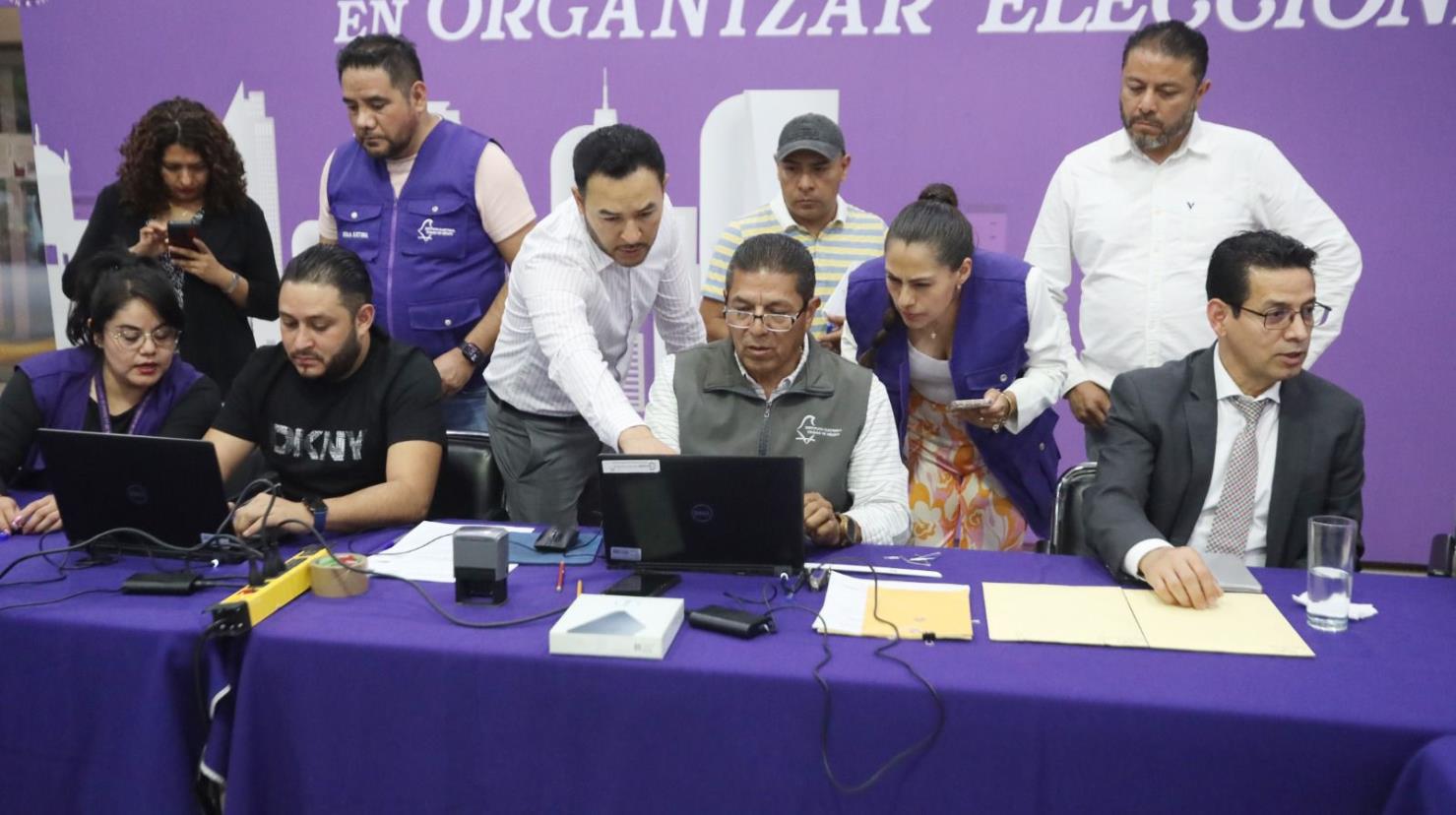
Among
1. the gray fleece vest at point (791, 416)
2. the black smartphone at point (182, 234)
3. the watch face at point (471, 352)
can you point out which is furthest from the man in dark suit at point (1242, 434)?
the black smartphone at point (182, 234)

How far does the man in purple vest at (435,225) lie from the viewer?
2982mm

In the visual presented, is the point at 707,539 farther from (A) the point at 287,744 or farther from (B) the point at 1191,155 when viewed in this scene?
(B) the point at 1191,155

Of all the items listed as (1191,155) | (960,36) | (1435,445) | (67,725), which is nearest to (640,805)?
(67,725)

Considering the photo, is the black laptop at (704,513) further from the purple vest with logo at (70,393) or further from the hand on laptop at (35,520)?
the purple vest with logo at (70,393)

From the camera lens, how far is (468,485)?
2475 millimetres

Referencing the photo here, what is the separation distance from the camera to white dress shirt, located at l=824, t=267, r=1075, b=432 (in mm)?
2506

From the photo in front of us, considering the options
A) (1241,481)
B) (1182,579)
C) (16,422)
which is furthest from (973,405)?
(16,422)

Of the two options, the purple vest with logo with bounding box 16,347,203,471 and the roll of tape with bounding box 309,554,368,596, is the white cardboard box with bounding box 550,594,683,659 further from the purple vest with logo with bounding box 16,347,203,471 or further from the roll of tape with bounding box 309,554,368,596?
the purple vest with logo with bounding box 16,347,203,471

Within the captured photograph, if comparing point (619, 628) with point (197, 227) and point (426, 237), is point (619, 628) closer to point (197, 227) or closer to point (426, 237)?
point (426, 237)

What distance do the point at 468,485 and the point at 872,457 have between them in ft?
3.01

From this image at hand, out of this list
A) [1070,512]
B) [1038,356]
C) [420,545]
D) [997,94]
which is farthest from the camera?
[997,94]

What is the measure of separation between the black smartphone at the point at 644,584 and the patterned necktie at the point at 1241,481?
1050 mm

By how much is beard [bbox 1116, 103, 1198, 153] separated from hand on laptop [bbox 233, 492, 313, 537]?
2.22 m

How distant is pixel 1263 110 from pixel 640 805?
329 cm
